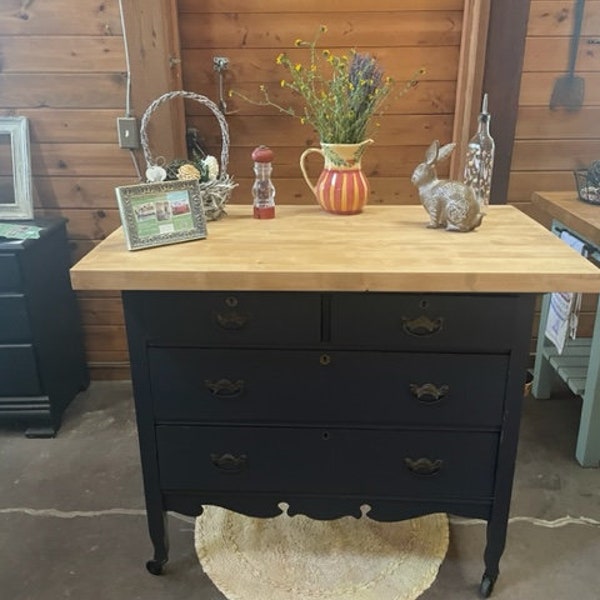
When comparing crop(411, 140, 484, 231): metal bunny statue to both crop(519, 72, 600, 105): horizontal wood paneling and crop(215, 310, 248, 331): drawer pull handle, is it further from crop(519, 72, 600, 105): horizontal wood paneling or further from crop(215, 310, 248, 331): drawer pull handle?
crop(519, 72, 600, 105): horizontal wood paneling

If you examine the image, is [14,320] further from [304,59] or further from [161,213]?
[304,59]

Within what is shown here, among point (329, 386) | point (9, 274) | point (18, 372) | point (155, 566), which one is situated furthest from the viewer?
point (18, 372)

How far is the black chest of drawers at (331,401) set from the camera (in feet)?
4.54

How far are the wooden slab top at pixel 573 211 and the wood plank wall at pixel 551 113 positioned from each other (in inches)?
6.1

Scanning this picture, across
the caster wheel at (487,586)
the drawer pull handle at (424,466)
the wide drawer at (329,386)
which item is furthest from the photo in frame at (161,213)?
the caster wheel at (487,586)

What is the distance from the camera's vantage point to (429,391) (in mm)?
1437

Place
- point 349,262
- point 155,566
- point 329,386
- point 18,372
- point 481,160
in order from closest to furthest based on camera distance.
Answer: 1. point 349,262
2. point 329,386
3. point 155,566
4. point 481,160
5. point 18,372

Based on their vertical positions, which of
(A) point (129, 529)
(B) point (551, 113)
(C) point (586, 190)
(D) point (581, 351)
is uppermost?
(B) point (551, 113)

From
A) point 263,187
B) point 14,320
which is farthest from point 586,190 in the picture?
point 14,320

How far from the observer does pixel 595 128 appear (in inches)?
92.4

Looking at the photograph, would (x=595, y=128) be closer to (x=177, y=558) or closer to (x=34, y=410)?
(x=177, y=558)

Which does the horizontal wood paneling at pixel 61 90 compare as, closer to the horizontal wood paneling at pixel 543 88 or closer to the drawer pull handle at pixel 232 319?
the drawer pull handle at pixel 232 319

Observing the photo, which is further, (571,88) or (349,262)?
(571,88)

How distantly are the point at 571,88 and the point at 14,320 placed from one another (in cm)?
223
